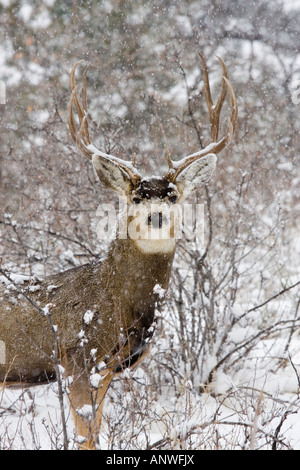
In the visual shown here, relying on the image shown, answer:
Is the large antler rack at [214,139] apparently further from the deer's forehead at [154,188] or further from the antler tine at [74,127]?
the antler tine at [74,127]

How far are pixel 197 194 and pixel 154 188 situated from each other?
2.14 meters

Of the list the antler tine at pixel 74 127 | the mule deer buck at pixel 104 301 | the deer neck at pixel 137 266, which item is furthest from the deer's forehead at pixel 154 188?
the antler tine at pixel 74 127

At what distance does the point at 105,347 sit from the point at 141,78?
7.52m

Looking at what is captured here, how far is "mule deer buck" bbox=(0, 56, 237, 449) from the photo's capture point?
385 centimetres

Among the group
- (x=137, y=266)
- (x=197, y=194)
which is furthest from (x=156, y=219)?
(x=197, y=194)

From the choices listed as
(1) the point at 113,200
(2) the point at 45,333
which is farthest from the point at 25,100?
(2) the point at 45,333

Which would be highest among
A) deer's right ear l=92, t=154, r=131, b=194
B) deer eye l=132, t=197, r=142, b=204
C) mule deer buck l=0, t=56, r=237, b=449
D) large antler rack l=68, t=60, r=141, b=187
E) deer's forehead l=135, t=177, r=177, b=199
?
large antler rack l=68, t=60, r=141, b=187

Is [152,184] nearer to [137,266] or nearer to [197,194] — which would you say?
[137,266]

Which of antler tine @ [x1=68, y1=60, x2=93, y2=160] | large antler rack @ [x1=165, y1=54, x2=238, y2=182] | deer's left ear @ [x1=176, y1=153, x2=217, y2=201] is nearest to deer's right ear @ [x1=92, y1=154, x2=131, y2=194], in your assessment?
antler tine @ [x1=68, y1=60, x2=93, y2=160]

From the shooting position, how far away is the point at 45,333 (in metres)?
3.98

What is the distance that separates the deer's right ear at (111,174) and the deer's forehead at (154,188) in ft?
0.58

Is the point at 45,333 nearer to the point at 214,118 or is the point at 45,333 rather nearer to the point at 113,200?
the point at 214,118

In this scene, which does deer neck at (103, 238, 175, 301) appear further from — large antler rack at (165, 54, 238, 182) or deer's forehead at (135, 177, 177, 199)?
large antler rack at (165, 54, 238, 182)
